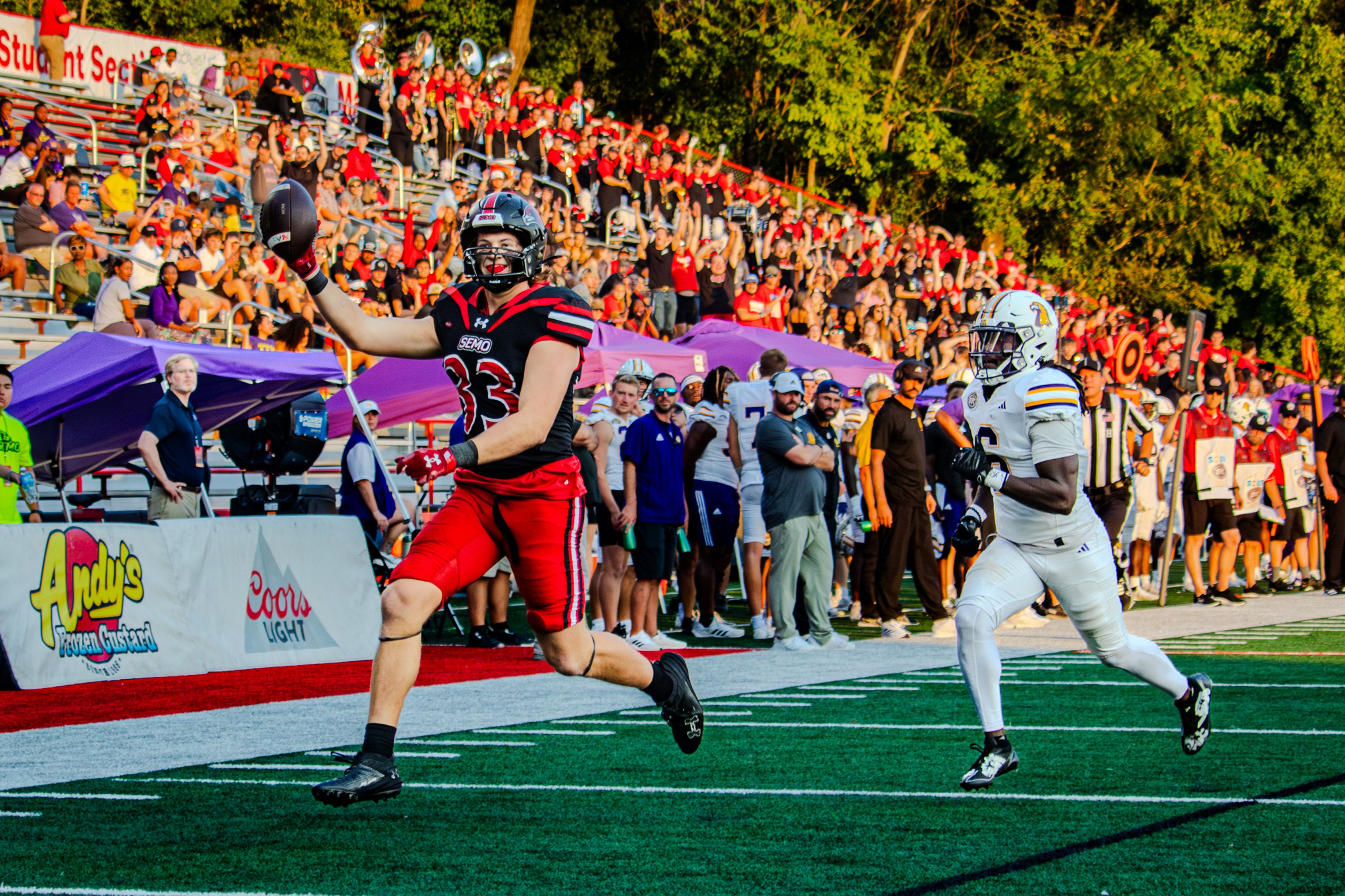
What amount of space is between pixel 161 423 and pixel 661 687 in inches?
253

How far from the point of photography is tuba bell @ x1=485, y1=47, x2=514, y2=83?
90.8 feet

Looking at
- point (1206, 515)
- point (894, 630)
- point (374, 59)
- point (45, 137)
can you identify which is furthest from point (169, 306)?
point (374, 59)

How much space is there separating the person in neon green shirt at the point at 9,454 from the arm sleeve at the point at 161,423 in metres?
0.85

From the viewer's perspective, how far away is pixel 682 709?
20.3ft

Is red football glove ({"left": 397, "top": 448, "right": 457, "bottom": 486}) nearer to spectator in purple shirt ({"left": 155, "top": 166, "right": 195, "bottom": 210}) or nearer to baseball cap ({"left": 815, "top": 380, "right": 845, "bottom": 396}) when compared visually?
baseball cap ({"left": 815, "top": 380, "right": 845, "bottom": 396})

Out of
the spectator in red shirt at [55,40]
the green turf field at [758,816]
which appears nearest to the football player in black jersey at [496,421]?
the green turf field at [758,816]

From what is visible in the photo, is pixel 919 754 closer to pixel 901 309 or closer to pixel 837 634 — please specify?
pixel 837 634

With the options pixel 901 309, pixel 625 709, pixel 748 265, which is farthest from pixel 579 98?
pixel 625 709

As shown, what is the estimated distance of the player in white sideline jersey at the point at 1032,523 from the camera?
247 inches

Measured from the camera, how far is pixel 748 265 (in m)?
25.5

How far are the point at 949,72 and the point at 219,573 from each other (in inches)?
1400

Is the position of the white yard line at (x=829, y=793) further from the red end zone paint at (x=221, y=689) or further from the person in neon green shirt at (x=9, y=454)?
the person in neon green shirt at (x=9, y=454)

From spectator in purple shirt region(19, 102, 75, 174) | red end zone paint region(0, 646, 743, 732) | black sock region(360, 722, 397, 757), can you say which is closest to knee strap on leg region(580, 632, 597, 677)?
black sock region(360, 722, 397, 757)

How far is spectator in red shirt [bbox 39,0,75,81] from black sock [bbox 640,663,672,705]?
779 inches
